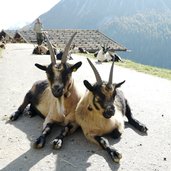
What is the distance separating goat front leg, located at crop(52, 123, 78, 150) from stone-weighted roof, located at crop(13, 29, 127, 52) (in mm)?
26088

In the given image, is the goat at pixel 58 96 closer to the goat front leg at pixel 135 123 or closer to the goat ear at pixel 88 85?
the goat ear at pixel 88 85

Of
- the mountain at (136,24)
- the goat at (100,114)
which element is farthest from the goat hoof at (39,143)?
the mountain at (136,24)

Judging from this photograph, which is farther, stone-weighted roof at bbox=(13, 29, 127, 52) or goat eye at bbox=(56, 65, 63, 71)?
stone-weighted roof at bbox=(13, 29, 127, 52)

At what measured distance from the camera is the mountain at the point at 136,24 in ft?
534

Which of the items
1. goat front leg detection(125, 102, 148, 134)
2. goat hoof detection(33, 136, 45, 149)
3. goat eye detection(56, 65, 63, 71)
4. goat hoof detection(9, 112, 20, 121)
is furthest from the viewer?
goat hoof detection(9, 112, 20, 121)

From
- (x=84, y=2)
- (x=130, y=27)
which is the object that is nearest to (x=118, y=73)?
(x=130, y=27)

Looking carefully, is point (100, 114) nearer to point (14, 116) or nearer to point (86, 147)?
point (86, 147)

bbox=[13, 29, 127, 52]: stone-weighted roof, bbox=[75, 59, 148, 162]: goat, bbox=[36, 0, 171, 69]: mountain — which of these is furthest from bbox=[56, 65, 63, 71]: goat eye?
bbox=[36, 0, 171, 69]: mountain

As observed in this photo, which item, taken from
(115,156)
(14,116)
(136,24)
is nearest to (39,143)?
(115,156)

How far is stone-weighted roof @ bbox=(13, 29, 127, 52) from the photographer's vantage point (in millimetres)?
35094

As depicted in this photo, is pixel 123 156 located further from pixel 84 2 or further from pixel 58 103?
pixel 84 2

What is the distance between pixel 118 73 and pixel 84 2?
549 ft

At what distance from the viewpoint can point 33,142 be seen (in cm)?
763

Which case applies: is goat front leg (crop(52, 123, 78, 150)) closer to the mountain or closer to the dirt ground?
the dirt ground
